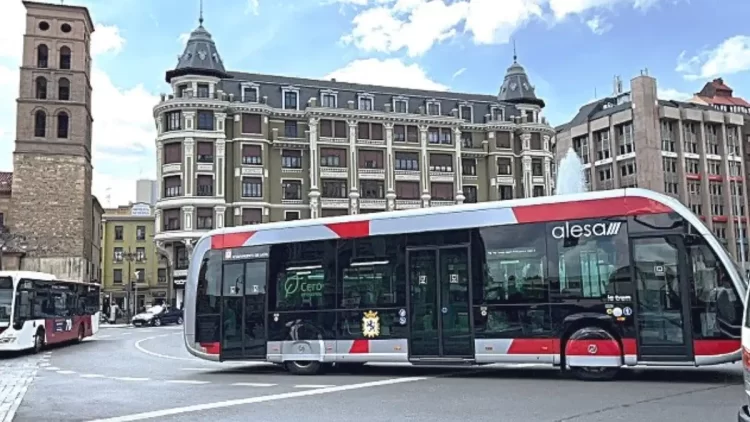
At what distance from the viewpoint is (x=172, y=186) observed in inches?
2160

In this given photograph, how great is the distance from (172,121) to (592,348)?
48252 mm

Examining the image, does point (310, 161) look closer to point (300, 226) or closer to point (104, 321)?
point (104, 321)

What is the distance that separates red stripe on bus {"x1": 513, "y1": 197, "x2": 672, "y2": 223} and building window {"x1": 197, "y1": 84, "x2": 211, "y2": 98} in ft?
152

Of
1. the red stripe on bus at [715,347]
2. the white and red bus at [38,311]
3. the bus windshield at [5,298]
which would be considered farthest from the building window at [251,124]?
the red stripe on bus at [715,347]

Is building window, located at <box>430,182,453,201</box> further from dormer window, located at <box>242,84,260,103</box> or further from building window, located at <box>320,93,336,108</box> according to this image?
dormer window, located at <box>242,84,260,103</box>

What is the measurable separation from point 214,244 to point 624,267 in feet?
29.2

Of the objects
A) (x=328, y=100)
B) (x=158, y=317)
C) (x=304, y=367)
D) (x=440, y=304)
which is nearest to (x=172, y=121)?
(x=328, y=100)

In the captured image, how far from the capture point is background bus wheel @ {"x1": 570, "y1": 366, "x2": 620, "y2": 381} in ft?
39.5

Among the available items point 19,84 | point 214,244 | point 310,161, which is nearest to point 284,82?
point 310,161

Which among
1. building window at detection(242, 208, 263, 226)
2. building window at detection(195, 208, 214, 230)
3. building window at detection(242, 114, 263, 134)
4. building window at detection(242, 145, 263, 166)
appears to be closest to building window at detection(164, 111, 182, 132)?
building window at detection(242, 114, 263, 134)

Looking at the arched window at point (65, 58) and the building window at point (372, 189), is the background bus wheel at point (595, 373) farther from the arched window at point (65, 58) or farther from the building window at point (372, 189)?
the arched window at point (65, 58)

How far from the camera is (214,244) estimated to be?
16.1 meters

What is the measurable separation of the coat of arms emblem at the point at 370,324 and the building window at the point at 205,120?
4385 centimetres

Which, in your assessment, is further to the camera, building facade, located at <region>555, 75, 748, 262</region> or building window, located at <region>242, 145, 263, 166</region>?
building facade, located at <region>555, 75, 748, 262</region>
